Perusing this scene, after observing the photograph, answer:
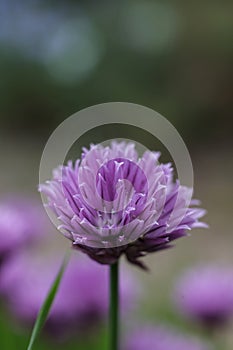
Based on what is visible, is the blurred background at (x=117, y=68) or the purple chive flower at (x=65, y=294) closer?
the purple chive flower at (x=65, y=294)

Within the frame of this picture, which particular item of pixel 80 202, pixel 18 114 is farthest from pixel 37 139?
pixel 80 202

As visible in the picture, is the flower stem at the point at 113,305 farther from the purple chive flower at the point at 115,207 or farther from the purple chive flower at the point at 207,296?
the purple chive flower at the point at 207,296

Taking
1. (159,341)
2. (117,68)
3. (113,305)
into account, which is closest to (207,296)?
(159,341)

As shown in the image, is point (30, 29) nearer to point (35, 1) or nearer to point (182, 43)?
point (35, 1)

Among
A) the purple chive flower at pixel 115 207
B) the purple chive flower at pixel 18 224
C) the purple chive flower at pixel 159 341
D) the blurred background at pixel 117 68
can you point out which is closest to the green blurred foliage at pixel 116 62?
the blurred background at pixel 117 68

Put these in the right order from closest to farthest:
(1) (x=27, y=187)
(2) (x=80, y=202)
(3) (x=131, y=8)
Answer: (2) (x=80, y=202), (1) (x=27, y=187), (3) (x=131, y=8)

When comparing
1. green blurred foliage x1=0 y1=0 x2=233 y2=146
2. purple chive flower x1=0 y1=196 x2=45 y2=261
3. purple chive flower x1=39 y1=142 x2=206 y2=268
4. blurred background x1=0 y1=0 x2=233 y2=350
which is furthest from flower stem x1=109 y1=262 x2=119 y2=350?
green blurred foliage x1=0 y1=0 x2=233 y2=146
